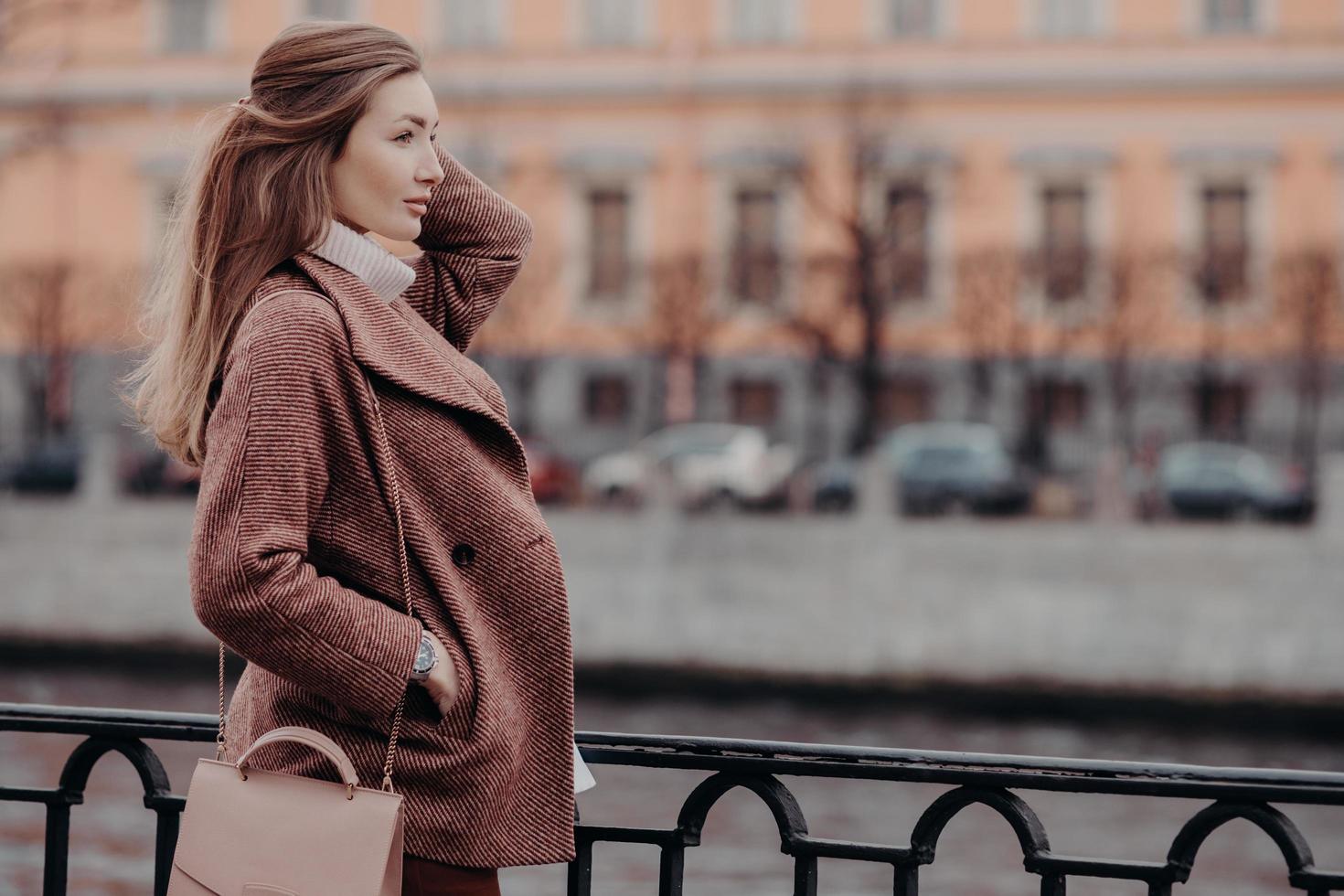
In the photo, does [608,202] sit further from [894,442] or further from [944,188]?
[894,442]

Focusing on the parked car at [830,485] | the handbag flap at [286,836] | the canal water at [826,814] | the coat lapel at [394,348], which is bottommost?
the canal water at [826,814]

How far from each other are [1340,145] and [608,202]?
37.8 ft

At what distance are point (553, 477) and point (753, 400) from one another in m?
6.10

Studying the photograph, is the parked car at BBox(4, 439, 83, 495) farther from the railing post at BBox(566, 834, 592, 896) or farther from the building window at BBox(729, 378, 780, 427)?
the railing post at BBox(566, 834, 592, 896)

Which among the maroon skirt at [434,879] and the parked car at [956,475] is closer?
the maroon skirt at [434,879]

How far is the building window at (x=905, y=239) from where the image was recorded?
24.3m

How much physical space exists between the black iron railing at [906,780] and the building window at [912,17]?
26.1 m

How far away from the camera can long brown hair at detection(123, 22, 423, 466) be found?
201 cm

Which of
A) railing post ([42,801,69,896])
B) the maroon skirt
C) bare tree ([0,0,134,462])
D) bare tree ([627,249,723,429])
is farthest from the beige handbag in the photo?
bare tree ([0,0,134,462])

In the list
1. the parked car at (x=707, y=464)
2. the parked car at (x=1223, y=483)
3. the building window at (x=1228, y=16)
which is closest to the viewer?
the parked car at (x=1223, y=483)

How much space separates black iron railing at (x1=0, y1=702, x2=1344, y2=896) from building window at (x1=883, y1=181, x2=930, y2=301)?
22.0 m

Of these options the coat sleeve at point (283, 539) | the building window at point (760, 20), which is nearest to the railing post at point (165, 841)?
the coat sleeve at point (283, 539)

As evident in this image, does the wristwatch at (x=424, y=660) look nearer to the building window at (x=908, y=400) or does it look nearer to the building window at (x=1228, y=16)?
the building window at (x=908, y=400)

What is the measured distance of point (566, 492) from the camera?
20922 millimetres
